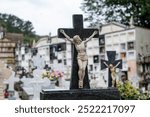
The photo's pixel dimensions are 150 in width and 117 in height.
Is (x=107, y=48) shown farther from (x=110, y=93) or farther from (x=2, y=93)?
(x=110, y=93)

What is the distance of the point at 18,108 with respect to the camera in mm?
7891

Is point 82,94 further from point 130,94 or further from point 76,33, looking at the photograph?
point 130,94

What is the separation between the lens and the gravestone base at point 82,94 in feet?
35.2

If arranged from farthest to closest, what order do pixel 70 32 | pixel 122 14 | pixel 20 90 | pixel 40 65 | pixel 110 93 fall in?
pixel 122 14 → pixel 40 65 → pixel 20 90 → pixel 70 32 → pixel 110 93

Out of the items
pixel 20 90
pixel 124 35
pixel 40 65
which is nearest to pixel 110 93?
pixel 20 90

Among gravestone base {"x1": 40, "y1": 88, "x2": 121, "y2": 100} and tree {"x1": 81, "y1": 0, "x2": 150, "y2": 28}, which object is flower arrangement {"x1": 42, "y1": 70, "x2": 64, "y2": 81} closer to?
gravestone base {"x1": 40, "y1": 88, "x2": 121, "y2": 100}

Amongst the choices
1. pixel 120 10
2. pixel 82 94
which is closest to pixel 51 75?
pixel 82 94

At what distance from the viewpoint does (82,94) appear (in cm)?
1088

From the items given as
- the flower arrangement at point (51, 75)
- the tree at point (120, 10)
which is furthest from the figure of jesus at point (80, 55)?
the tree at point (120, 10)

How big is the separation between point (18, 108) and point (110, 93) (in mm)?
3525

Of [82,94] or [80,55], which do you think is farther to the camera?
[80,55]

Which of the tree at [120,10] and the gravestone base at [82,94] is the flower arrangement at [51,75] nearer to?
the gravestone base at [82,94]

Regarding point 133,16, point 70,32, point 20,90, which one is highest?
point 133,16

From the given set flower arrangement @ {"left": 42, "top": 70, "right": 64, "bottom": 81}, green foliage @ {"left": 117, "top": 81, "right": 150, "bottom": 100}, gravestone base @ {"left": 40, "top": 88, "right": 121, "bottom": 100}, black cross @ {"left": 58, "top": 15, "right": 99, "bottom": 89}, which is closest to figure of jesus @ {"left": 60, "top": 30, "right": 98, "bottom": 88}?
black cross @ {"left": 58, "top": 15, "right": 99, "bottom": 89}
